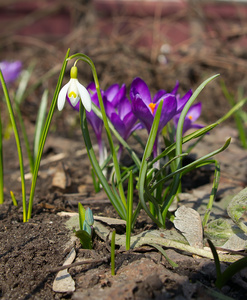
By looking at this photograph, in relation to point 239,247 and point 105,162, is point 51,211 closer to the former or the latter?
point 105,162

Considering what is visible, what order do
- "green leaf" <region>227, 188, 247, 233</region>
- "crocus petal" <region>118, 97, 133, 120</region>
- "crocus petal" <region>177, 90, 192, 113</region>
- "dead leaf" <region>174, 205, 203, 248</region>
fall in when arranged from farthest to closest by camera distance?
"crocus petal" <region>118, 97, 133, 120</region> < "crocus petal" <region>177, 90, 192, 113</region> < "dead leaf" <region>174, 205, 203, 248</region> < "green leaf" <region>227, 188, 247, 233</region>

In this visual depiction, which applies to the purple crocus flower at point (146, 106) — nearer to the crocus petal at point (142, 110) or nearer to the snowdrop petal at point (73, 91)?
the crocus petal at point (142, 110)

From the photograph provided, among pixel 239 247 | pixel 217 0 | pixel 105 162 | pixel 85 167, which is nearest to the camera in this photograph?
pixel 239 247

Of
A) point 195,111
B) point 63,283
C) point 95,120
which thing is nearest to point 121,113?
point 95,120

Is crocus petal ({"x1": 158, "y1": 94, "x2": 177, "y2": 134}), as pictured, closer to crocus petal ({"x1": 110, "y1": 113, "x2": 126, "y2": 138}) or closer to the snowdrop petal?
crocus petal ({"x1": 110, "y1": 113, "x2": 126, "y2": 138})

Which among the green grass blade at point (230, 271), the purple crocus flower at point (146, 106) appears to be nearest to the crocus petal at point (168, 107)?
the purple crocus flower at point (146, 106)

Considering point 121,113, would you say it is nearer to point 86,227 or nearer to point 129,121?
point 129,121

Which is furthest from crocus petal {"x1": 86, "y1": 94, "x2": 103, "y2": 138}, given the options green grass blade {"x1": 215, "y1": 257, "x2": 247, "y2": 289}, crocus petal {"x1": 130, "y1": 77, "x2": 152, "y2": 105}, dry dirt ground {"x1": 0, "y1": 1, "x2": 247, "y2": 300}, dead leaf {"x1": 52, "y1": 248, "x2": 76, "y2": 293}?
green grass blade {"x1": 215, "y1": 257, "x2": 247, "y2": 289}

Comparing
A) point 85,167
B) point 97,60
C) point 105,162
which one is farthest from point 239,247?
point 97,60
